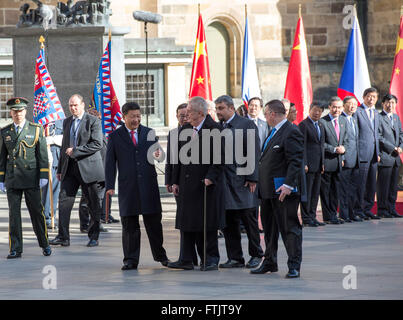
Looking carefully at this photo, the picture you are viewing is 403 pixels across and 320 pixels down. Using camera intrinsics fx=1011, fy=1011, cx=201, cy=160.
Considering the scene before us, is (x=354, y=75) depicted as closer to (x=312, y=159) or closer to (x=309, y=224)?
(x=312, y=159)

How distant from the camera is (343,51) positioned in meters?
29.8

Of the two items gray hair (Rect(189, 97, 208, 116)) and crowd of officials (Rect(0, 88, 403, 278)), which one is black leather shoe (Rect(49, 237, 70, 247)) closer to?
crowd of officials (Rect(0, 88, 403, 278))

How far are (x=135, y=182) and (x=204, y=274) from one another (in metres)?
1.29

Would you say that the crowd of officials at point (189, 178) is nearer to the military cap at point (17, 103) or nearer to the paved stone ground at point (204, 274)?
the military cap at point (17, 103)

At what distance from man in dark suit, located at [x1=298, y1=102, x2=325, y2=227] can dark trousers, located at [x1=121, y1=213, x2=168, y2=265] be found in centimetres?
381

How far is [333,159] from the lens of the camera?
47.4ft

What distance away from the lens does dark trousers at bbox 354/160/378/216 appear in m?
14.9

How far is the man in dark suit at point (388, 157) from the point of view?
1520 cm

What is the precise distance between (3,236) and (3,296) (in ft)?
15.4

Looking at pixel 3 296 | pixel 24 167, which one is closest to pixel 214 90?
pixel 24 167

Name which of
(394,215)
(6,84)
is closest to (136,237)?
(394,215)

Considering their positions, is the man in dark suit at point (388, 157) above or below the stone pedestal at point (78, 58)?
below

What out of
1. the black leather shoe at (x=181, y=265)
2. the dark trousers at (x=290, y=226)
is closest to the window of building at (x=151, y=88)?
the black leather shoe at (x=181, y=265)
